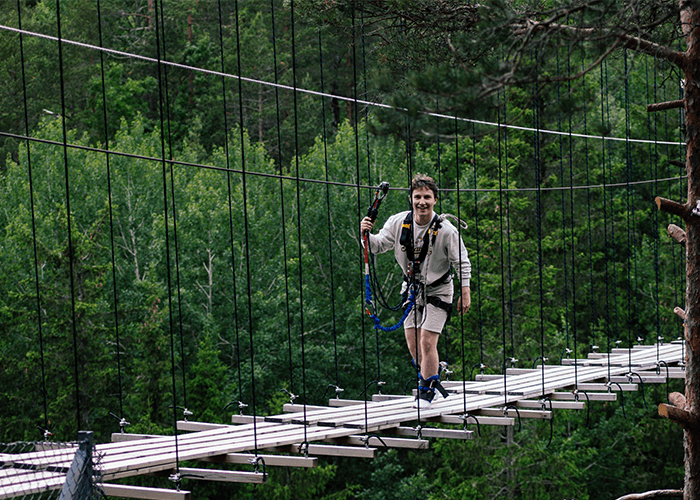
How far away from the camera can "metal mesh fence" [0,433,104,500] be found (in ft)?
10.2

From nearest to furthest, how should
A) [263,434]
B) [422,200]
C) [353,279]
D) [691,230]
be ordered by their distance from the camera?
[263,434] < [691,230] < [422,200] < [353,279]

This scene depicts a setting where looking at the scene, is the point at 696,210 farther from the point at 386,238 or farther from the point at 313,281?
the point at 313,281

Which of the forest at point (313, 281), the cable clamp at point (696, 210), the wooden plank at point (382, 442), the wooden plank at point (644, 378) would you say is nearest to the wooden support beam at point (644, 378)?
the wooden plank at point (644, 378)

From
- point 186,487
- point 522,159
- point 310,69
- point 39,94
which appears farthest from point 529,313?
point 39,94

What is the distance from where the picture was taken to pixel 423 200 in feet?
16.4

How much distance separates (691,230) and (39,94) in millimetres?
18473

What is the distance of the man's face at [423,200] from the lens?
4996 millimetres

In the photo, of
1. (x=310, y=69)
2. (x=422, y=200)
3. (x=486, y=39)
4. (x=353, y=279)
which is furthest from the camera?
(x=310, y=69)

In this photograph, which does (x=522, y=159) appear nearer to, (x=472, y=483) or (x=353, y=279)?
(x=353, y=279)

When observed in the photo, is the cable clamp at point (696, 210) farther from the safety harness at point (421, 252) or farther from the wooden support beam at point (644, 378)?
the wooden support beam at point (644, 378)

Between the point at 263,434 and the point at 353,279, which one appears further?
the point at 353,279

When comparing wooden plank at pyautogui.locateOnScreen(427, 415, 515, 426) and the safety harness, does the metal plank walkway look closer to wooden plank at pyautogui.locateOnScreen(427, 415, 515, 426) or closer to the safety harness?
wooden plank at pyautogui.locateOnScreen(427, 415, 515, 426)

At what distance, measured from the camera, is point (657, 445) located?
16.3 meters

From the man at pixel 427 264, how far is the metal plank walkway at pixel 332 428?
25 cm
